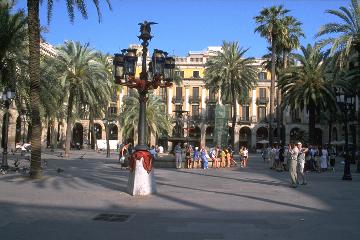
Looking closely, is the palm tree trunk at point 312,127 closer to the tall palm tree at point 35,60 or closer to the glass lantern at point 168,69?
the tall palm tree at point 35,60

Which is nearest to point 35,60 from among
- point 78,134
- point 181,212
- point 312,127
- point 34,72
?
point 34,72

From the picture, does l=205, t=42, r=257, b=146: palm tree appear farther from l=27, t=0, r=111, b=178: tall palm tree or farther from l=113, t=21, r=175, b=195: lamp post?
l=113, t=21, r=175, b=195: lamp post

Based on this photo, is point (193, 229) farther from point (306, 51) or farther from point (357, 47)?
point (306, 51)

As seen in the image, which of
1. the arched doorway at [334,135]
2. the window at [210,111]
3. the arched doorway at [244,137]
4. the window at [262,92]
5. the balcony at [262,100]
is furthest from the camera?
the arched doorway at [244,137]

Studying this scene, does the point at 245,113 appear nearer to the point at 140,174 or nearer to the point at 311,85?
the point at 311,85

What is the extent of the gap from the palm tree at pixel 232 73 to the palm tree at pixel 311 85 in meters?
14.4

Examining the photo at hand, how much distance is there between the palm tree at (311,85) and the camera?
124 feet

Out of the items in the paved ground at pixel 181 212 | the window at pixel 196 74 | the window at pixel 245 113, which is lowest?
the paved ground at pixel 181 212

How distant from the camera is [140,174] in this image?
15227 mm

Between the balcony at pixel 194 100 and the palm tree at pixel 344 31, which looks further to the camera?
the balcony at pixel 194 100

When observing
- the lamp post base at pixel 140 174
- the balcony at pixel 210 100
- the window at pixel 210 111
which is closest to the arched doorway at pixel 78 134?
the window at pixel 210 111

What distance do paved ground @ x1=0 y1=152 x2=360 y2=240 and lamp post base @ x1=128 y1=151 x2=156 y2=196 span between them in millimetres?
455

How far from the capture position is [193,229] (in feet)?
31.2

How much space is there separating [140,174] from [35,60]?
26.2ft
